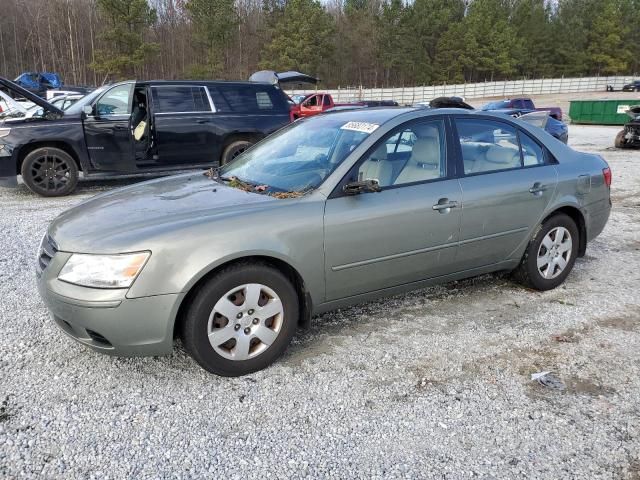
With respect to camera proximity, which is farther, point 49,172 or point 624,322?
point 49,172

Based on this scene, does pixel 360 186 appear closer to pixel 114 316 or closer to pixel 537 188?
pixel 114 316

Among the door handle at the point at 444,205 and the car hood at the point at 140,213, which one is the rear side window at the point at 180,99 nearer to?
the car hood at the point at 140,213

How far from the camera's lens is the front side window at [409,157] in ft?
11.4

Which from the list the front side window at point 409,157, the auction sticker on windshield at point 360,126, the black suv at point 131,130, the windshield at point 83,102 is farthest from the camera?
the windshield at point 83,102

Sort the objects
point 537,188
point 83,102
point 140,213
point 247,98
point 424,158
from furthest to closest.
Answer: point 247,98
point 83,102
point 537,188
point 424,158
point 140,213

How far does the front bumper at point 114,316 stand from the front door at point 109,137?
5904mm

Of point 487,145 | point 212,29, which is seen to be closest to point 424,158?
point 487,145

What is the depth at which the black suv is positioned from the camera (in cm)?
802

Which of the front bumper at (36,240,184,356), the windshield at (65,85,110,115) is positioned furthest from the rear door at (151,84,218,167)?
the front bumper at (36,240,184,356)

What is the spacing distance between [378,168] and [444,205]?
1.80 feet

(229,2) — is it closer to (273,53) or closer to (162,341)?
(273,53)

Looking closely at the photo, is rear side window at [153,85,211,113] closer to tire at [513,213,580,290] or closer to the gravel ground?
the gravel ground

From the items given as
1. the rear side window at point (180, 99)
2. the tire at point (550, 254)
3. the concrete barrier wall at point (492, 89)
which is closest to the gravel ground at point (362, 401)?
the tire at point (550, 254)

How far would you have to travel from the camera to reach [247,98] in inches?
367
